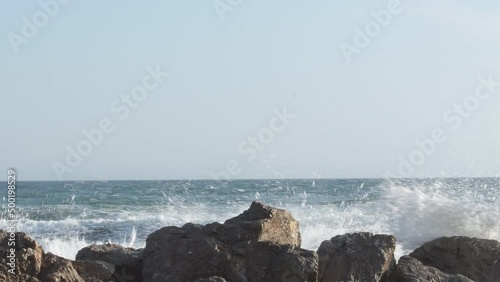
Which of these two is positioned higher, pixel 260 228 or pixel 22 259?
pixel 260 228

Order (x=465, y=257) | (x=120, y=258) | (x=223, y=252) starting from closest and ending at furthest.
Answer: (x=223, y=252) < (x=120, y=258) < (x=465, y=257)

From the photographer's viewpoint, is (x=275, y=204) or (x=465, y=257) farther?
(x=275, y=204)

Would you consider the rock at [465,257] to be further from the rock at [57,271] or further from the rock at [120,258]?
the rock at [57,271]

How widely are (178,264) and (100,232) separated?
504 inches

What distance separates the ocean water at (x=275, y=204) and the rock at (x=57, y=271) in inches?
253

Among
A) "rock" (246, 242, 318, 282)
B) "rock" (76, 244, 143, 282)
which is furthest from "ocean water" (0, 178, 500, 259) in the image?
"rock" (76, 244, 143, 282)

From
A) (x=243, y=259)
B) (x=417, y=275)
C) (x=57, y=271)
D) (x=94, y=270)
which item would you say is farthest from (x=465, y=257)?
(x=57, y=271)

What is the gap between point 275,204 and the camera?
28391mm

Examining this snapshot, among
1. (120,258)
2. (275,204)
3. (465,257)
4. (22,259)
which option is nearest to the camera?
(22,259)

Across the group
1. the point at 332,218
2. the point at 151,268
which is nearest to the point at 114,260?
the point at 151,268

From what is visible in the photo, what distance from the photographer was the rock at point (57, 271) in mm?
6352

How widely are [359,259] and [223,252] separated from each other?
4.32 ft

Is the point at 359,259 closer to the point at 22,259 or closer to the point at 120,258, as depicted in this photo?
the point at 120,258

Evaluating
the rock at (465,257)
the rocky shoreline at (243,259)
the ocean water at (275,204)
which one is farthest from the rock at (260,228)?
the ocean water at (275,204)
